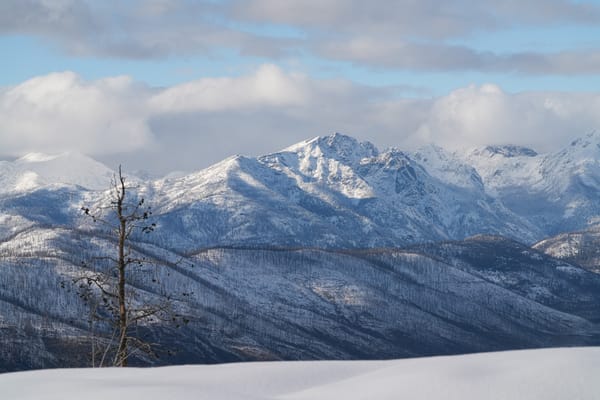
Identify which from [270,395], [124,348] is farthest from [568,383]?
[124,348]

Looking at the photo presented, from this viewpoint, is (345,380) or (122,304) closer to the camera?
(345,380)

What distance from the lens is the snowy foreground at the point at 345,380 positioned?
912 inches

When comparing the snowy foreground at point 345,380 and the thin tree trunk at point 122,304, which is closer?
the snowy foreground at point 345,380

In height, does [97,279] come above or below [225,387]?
above

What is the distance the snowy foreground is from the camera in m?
23.2

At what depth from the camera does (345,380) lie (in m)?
27.8

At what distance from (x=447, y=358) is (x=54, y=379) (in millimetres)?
11548

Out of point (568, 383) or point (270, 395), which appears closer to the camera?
point (568, 383)

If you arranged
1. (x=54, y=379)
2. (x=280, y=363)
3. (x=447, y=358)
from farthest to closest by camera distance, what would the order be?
1. (x=280, y=363)
2. (x=447, y=358)
3. (x=54, y=379)

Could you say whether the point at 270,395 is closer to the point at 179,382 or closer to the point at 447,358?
the point at 179,382

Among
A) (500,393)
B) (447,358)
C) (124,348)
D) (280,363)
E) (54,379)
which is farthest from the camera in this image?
(124,348)

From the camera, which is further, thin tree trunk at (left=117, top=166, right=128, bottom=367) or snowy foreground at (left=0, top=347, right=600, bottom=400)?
thin tree trunk at (left=117, top=166, right=128, bottom=367)

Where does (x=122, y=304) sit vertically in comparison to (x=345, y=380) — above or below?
above

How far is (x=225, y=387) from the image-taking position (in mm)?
26156
